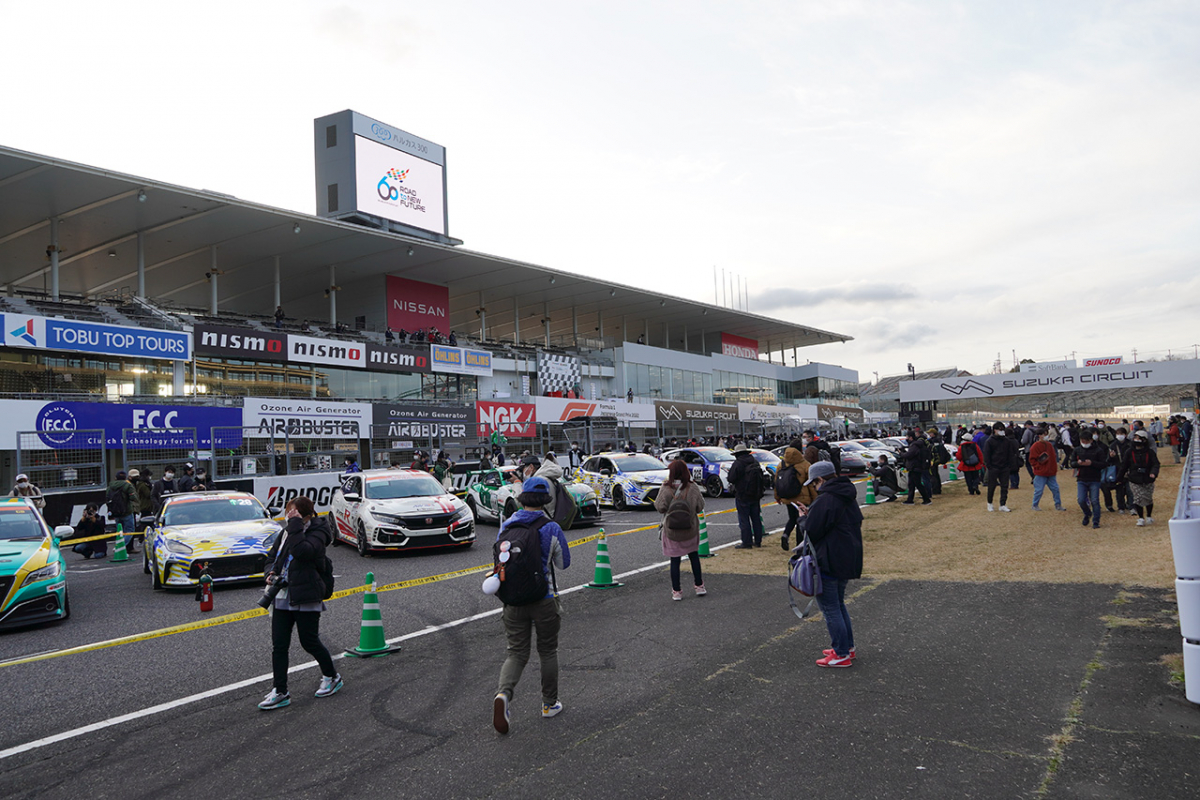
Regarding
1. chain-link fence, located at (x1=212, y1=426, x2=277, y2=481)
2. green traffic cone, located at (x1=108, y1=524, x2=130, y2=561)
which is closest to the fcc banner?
chain-link fence, located at (x1=212, y1=426, x2=277, y2=481)

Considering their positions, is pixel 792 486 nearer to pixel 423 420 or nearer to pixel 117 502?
pixel 117 502

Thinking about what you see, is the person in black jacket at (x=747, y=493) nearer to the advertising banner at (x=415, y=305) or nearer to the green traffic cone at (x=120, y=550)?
the green traffic cone at (x=120, y=550)

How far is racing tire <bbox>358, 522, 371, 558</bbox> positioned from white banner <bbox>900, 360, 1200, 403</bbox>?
3843cm

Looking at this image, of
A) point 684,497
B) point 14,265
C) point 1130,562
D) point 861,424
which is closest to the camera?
point 684,497

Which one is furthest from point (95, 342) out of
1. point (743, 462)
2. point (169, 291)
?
point (743, 462)

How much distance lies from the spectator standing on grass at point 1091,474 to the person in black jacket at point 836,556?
27.8 feet

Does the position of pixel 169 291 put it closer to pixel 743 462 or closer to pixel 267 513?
pixel 267 513

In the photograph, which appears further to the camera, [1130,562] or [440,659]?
[1130,562]

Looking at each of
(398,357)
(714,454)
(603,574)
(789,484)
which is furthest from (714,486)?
(398,357)

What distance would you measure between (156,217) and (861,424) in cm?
6234

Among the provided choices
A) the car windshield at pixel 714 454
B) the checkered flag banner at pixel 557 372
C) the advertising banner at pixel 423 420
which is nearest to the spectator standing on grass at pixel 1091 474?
the car windshield at pixel 714 454

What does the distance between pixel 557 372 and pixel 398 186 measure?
1422 centimetres

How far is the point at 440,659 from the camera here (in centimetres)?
634

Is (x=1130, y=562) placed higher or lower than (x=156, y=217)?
lower
